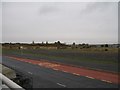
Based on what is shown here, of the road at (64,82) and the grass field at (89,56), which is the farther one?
the grass field at (89,56)

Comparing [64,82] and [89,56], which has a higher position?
[64,82]

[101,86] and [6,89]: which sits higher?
[6,89]

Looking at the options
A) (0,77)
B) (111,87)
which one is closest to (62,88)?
(111,87)

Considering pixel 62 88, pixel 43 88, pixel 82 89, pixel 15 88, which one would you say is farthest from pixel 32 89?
pixel 15 88

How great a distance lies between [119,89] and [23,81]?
4516 mm

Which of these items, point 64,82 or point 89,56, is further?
point 89,56

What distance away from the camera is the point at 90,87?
40.2ft

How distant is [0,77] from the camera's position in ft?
17.5

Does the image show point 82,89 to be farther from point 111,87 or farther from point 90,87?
point 111,87

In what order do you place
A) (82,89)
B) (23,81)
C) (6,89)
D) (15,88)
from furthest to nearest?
(82,89), (23,81), (6,89), (15,88)

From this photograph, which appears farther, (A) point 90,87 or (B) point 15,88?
(A) point 90,87

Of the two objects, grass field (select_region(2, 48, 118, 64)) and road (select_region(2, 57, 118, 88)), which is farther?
grass field (select_region(2, 48, 118, 64))

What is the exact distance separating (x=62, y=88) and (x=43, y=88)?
0.92 m

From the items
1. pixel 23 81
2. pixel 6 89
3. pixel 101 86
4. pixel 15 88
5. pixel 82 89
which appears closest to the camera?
pixel 15 88
